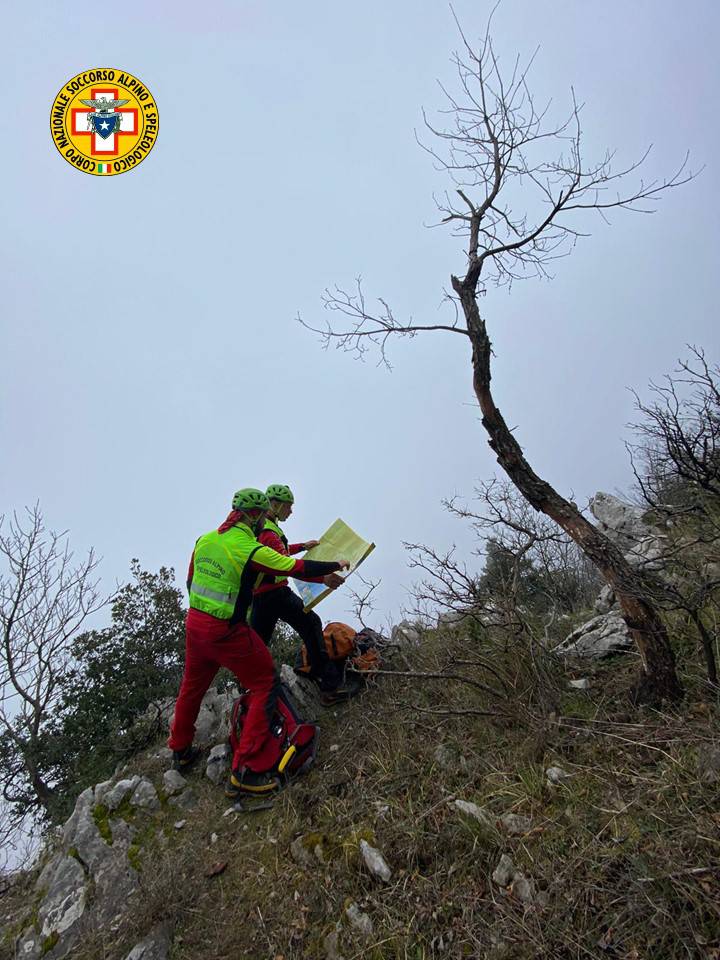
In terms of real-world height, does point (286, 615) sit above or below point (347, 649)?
above

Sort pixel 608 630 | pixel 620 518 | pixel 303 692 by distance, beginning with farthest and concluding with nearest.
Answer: pixel 620 518, pixel 303 692, pixel 608 630

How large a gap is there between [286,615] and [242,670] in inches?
32.3

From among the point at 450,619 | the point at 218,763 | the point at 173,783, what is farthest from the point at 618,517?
the point at 173,783

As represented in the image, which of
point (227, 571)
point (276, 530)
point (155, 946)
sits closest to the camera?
point (155, 946)

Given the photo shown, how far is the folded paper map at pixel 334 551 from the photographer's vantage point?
4.80 metres

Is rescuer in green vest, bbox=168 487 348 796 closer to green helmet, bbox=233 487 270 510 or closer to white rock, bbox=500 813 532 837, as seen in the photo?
green helmet, bbox=233 487 270 510

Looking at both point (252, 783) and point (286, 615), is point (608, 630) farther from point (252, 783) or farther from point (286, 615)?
A: point (252, 783)

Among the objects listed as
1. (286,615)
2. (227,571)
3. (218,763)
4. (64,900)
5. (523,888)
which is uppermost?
(227,571)

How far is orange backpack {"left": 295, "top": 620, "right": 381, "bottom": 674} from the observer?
5227mm

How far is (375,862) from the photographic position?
3.09 meters

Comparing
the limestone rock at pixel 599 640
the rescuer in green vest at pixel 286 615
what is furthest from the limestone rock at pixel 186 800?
the limestone rock at pixel 599 640

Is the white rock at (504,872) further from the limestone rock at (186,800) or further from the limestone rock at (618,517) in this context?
the limestone rock at (618,517)

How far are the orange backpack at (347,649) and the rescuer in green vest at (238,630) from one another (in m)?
0.94

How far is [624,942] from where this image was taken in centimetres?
213
